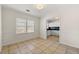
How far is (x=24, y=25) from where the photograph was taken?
5289mm

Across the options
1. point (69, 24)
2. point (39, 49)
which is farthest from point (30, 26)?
point (69, 24)

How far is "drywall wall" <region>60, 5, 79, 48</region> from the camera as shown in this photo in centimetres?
337

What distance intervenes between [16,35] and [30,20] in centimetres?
197

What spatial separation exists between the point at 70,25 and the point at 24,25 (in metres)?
3.47

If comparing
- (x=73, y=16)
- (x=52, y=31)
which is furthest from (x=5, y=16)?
(x=52, y=31)

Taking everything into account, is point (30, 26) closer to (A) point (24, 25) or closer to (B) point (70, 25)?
(A) point (24, 25)

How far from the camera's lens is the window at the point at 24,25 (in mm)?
4701

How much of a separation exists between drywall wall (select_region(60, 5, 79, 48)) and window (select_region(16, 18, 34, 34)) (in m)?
2.91

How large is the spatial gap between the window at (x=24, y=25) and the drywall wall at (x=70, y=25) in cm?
291

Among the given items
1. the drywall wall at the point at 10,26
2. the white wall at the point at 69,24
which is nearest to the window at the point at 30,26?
the drywall wall at the point at 10,26

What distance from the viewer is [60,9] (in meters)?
4.16

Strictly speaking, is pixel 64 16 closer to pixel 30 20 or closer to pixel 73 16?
pixel 73 16

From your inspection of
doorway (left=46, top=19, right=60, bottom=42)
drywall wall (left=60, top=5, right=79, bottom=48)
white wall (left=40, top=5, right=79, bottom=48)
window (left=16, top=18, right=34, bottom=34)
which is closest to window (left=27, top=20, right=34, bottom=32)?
window (left=16, top=18, right=34, bottom=34)

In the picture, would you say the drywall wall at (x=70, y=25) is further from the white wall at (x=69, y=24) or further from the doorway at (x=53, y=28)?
the doorway at (x=53, y=28)
